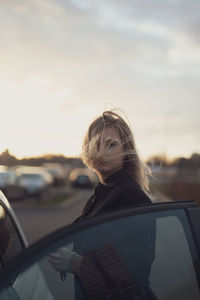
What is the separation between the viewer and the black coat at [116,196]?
202cm

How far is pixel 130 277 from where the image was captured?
1.74 meters

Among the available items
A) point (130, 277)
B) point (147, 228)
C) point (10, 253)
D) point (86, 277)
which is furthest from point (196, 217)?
point (10, 253)

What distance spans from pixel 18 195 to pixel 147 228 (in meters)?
19.1

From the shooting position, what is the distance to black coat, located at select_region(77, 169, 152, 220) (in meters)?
2.02

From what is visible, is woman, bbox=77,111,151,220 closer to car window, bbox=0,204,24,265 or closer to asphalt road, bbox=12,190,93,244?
car window, bbox=0,204,24,265

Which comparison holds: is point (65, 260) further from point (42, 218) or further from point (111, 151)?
point (42, 218)

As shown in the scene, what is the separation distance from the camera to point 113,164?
7.30 feet

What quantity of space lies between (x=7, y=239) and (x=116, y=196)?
93 centimetres

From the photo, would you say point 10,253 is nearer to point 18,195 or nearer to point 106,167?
point 106,167

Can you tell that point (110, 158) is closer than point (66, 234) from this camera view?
No

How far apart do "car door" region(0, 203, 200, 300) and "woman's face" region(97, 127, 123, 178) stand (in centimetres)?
45

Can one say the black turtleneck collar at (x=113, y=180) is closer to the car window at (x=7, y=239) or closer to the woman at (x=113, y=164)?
the woman at (x=113, y=164)

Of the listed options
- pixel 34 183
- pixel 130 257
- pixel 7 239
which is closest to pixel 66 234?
pixel 130 257

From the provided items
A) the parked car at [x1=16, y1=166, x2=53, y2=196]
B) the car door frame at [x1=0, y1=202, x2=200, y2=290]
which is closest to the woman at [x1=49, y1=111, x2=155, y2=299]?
the car door frame at [x1=0, y1=202, x2=200, y2=290]
